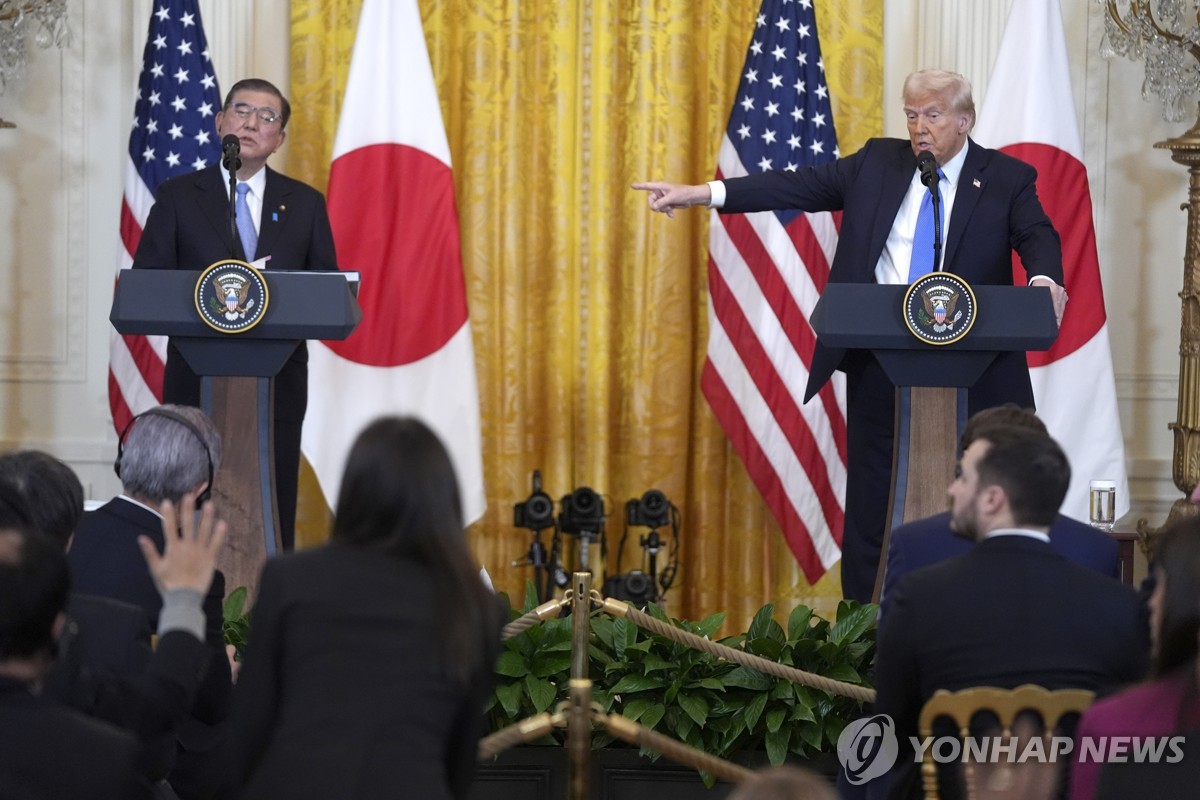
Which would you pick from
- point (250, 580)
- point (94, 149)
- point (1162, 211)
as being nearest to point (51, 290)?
point (94, 149)

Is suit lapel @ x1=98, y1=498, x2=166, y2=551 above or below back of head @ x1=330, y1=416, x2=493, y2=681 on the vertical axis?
below

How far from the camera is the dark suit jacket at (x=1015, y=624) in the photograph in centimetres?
272

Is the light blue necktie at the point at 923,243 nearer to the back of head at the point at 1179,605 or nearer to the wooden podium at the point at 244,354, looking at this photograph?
the wooden podium at the point at 244,354

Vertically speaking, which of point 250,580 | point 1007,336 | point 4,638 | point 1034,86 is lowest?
point 250,580

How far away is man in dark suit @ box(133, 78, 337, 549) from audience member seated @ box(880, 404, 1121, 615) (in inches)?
96.8

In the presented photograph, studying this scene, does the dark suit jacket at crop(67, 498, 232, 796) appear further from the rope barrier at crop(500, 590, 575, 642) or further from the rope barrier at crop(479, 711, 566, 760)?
the rope barrier at crop(500, 590, 575, 642)

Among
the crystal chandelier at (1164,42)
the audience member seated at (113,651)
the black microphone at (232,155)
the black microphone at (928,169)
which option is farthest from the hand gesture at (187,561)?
the crystal chandelier at (1164,42)

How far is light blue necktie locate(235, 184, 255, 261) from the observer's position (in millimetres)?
5411

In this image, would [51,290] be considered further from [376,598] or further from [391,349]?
[376,598]

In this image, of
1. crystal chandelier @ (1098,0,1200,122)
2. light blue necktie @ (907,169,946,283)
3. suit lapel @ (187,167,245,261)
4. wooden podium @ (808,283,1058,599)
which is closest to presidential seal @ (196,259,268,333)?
suit lapel @ (187,167,245,261)

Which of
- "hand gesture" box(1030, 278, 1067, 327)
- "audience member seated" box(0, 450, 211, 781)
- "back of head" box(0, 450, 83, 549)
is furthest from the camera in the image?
"hand gesture" box(1030, 278, 1067, 327)

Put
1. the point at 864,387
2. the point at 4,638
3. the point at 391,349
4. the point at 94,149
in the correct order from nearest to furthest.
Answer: the point at 4,638
the point at 864,387
the point at 391,349
the point at 94,149

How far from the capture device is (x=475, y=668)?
95.7 inches

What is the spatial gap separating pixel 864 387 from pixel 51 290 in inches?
148
